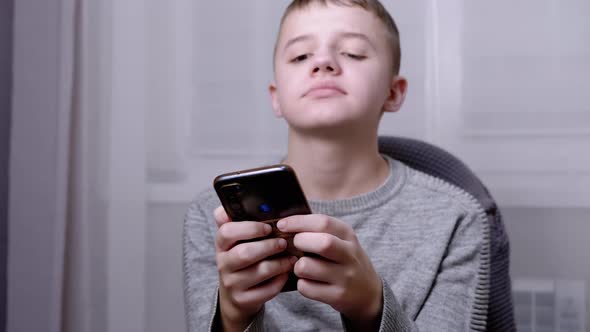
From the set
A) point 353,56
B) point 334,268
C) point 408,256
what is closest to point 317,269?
point 334,268

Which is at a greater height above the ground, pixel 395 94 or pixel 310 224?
pixel 395 94

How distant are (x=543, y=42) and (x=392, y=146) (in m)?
0.47

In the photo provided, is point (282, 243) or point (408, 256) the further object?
point (408, 256)

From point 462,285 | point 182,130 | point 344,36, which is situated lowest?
point 462,285

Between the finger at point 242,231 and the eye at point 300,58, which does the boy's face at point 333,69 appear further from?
the finger at point 242,231

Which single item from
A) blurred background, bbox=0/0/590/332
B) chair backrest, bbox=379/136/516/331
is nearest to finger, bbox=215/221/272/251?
chair backrest, bbox=379/136/516/331

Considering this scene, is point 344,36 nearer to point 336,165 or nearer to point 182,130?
point 336,165

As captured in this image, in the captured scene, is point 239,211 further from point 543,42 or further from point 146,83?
point 543,42

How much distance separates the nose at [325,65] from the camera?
2.52 feet

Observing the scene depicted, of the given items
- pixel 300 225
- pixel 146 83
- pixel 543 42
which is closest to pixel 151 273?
pixel 146 83

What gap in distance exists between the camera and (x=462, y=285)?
2.43 feet

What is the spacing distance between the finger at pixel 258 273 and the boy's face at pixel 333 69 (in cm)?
28

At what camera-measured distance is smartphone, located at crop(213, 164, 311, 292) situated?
1.72 ft

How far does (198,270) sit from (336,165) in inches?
11.4
